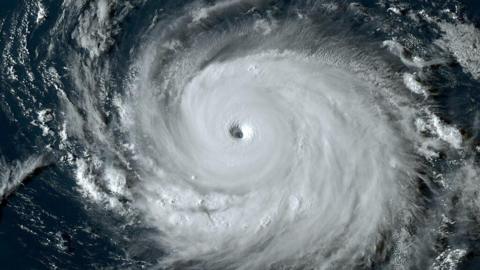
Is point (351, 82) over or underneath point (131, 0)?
underneath

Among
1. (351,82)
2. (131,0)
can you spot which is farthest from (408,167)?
(131,0)

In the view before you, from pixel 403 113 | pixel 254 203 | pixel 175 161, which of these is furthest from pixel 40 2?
pixel 403 113

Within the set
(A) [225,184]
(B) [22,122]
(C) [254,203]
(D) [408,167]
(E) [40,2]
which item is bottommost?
(D) [408,167]

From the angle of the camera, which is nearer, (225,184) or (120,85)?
(225,184)

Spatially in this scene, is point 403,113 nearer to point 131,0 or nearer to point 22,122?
point 131,0

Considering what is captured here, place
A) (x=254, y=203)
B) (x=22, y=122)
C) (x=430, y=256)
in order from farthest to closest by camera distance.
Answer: (x=22, y=122) < (x=254, y=203) < (x=430, y=256)

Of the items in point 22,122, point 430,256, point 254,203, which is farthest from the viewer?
point 22,122

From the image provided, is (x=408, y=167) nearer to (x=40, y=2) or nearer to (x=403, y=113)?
(x=403, y=113)
